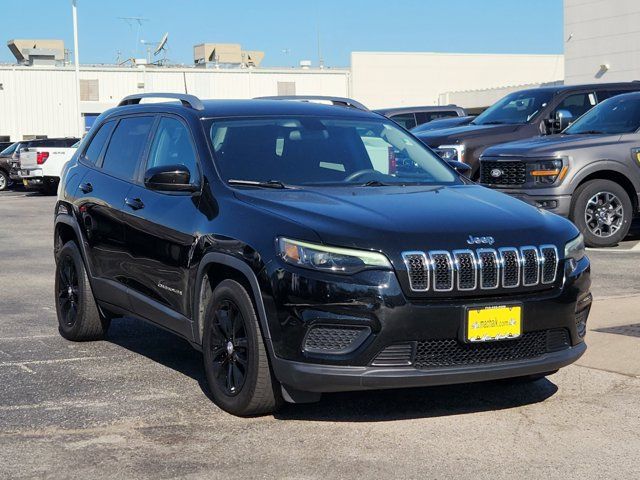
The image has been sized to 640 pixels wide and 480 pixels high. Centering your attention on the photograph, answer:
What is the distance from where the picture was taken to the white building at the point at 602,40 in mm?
41812

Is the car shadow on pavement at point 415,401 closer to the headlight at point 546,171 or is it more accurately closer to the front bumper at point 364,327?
the front bumper at point 364,327

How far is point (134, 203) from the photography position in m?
6.93

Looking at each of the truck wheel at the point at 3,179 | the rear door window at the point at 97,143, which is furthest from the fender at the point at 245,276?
the truck wheel at the point at 3,179

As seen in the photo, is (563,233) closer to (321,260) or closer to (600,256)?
(321,260)

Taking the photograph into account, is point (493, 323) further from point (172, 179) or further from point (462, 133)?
point (462, 133)

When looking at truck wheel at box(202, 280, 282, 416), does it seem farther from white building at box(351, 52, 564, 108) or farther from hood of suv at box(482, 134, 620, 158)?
white building at box(351, 52, 564, 108)

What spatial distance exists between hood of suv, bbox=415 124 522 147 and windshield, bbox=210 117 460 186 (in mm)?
9314

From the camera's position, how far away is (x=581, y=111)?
16.8m

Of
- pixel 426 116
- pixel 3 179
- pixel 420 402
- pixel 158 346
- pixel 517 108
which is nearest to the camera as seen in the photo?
pixel 420 402

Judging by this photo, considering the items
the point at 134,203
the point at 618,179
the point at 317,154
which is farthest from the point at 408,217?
the point at 618,179

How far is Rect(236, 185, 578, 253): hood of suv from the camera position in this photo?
5.28m

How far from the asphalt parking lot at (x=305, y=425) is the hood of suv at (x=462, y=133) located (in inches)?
346

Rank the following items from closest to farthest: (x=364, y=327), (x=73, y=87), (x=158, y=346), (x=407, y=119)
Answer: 1. (x=364, y=327)
2. (x=158, y=346)
3. (x=407, y=119)
4. (x=73, y=87)

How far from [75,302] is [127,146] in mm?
1265
